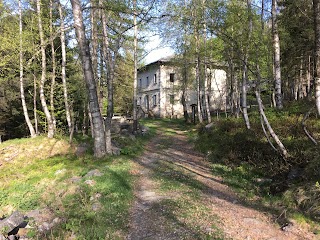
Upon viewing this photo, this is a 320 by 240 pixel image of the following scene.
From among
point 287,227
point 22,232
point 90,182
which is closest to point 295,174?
point 287,227

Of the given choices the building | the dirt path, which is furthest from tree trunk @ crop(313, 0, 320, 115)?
the building

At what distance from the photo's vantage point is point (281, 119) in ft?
35.6

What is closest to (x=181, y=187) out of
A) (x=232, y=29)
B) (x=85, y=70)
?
(x=85, y=70)

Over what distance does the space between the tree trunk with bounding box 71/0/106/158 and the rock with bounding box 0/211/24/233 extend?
18.2ft

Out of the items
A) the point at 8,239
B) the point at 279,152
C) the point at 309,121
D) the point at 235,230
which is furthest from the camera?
the point at 309,121

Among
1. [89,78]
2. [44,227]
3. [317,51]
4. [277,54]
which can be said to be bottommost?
[44,227]

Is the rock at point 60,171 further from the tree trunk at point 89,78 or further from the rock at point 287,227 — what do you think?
the rock at point 287,227

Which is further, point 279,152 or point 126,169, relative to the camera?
point 126,169

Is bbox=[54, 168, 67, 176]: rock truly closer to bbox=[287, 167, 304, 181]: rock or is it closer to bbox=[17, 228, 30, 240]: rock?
bbox=[17, 228, 30, 240]: rock

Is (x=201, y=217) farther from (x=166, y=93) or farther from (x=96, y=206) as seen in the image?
(x=166, y=93)

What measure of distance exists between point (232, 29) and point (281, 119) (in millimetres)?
4929

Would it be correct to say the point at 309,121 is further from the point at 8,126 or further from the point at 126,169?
the point at 8,126

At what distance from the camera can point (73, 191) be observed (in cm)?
746

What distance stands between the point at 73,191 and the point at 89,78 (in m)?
5.16
